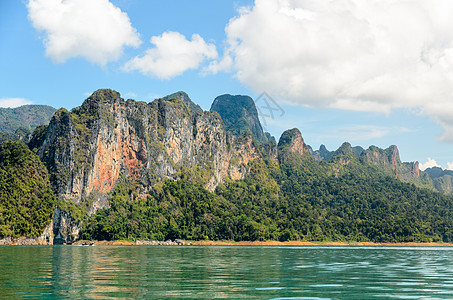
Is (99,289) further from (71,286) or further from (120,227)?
(120,227)

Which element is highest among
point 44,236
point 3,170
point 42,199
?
point 3,170

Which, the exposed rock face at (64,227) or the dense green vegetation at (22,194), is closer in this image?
the dense green vegetation at (22,194)

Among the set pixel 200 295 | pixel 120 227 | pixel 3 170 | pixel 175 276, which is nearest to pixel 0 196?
pixel 3 170

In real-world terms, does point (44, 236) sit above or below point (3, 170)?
below

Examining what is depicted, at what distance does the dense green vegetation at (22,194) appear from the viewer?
15634cm

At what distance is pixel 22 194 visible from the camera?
17312cm

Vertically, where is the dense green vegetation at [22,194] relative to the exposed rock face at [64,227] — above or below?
above

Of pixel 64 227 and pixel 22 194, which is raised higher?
pixel 22 194

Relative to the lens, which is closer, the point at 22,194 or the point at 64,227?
the point at 22,194

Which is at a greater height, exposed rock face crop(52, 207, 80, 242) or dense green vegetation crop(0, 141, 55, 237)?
dense green vegetation crop(0, 141, 55, 237)

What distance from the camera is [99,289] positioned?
30359 mm

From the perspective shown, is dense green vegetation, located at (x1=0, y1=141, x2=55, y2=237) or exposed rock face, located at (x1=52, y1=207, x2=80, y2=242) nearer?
dense green vegetation, located at (x1=0, y1=141, x2=55, y2=237)

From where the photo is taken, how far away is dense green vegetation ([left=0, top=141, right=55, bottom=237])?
156337 mm

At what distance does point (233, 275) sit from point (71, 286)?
15.6m
